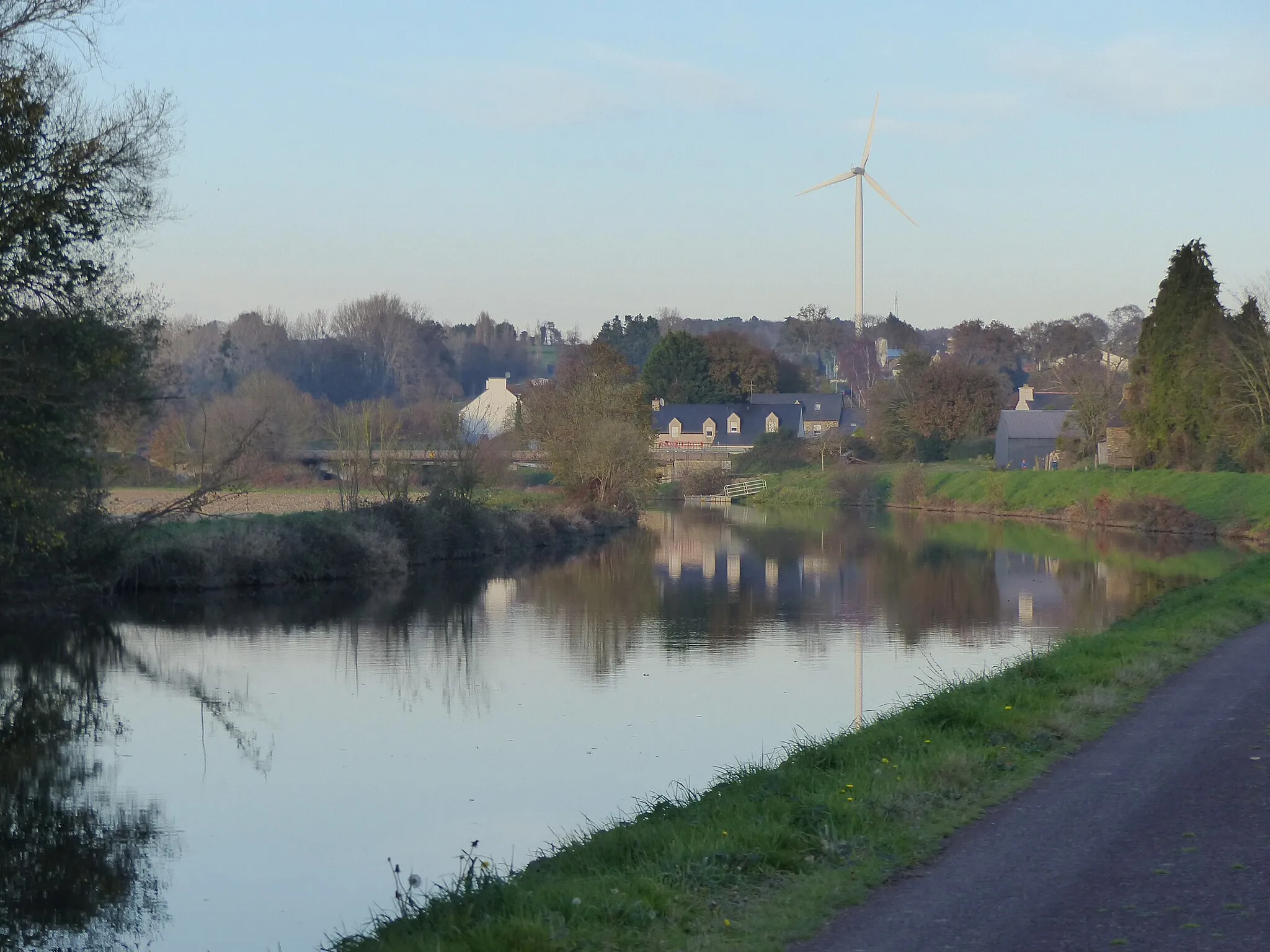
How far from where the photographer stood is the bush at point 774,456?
88.9m


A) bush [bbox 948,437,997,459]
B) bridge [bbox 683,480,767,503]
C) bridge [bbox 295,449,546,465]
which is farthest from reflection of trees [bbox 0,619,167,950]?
bush [bbox 948,437,997,459]

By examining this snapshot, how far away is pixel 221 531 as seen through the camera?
1308 inches

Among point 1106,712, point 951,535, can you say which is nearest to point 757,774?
point 1106,712

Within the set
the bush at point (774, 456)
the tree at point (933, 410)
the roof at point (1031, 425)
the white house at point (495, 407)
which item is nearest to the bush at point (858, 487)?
the tree at point (933, 410)

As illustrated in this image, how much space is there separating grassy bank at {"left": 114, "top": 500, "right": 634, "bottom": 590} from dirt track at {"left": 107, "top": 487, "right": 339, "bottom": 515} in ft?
8.84

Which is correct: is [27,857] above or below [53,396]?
below

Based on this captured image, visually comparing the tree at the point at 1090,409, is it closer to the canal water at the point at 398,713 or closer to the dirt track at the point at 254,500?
the canal water at the point at 398,713

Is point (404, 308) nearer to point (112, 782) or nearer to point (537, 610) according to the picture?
point (537, 610)

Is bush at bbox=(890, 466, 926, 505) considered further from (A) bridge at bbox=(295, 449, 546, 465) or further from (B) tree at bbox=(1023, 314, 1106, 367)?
(B) tree at bbox=(1023, 314, 1106, 367)

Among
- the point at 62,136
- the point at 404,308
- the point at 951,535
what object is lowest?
the point at 951,535

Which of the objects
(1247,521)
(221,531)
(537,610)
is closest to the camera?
(537,610)

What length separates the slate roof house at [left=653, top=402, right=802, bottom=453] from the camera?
328 feet

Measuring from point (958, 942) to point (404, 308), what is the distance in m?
128

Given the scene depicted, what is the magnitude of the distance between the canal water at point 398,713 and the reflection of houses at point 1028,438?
4218cm
